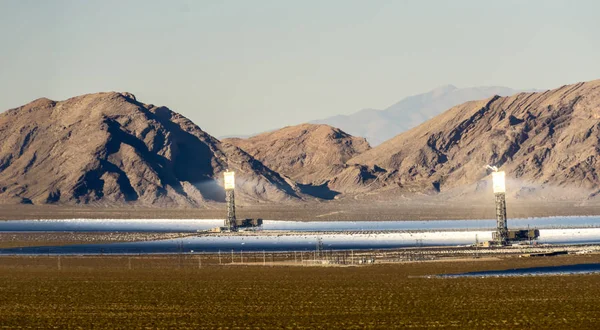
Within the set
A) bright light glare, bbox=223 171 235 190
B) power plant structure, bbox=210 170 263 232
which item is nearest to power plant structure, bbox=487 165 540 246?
power plant structure, bbox=210 170 263 232

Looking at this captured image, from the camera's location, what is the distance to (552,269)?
8719 centimetres

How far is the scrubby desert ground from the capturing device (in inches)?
2013

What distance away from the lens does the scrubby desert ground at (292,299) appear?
2013 inches

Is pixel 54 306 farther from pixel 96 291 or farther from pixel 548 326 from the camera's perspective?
pixel 548 326

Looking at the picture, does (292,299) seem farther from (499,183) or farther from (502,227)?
(499,183)

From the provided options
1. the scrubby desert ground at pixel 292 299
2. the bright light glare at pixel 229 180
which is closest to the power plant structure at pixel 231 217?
the bright light glare at pixel 229 180

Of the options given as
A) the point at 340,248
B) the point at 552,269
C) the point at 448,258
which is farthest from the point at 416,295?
the point at 340,248

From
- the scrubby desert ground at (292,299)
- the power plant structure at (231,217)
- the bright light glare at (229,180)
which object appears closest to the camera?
the scrubby desert ground at (292,299)

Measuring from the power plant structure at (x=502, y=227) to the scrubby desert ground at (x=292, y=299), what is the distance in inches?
1632

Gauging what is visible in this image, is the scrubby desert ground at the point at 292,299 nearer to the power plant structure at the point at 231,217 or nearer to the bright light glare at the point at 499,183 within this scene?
the bright light glare at the point at 499,183

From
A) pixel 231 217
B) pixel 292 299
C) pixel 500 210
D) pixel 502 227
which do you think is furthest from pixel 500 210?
pixel 292 299

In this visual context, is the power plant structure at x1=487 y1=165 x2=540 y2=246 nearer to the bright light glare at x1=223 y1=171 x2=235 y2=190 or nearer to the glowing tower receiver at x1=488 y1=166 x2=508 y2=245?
the glowing tower receiver at x1=488 y1=166 x2=508 y2=245

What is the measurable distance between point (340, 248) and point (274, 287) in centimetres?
5907

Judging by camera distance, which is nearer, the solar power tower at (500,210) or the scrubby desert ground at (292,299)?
the scrubby desert ground at (292,299)
